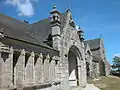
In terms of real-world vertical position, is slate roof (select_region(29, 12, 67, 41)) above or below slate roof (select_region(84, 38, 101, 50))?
below

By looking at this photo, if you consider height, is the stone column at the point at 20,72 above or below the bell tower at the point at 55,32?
below

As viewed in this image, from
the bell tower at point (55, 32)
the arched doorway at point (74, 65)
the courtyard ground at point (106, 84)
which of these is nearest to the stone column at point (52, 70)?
the bell tower at point (55, 32)

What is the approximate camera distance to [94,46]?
5400 centimetres

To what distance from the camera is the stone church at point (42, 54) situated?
12648 millimetres

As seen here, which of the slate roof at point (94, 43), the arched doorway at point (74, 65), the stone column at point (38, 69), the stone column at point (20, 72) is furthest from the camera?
the slate roof at point (94, 43)

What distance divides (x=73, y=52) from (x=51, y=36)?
5.27 metres

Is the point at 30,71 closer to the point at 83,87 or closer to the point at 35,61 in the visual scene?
the point at 35,61

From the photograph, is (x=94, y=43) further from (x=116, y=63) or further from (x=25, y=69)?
(x=25, y=69)

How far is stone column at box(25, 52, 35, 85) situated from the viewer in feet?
47.8

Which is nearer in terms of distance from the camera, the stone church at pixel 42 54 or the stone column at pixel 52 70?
the stone church at pixel 42 54

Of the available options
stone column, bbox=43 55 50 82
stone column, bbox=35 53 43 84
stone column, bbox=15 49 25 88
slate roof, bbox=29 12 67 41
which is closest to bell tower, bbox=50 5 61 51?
slate roof, bbox=29 12 67 41

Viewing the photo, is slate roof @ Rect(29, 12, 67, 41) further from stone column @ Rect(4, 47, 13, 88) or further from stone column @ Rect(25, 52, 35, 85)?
stone column @ Rect(4, 47, 13, 88)

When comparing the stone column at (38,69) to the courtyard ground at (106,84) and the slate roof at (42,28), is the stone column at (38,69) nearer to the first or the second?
the slate roof at (42,28)

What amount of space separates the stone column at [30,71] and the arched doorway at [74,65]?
9156 mm
